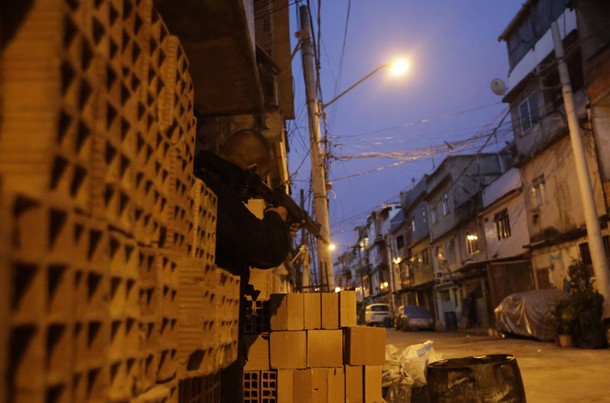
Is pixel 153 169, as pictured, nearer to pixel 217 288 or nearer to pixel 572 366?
pixel 217 288

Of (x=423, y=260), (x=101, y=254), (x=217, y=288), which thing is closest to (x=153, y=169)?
(x=101, y=254)

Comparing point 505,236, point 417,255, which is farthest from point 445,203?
point 417,255

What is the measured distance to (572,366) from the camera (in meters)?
8.95

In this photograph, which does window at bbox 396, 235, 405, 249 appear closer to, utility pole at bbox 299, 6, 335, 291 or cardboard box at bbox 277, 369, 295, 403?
utility pole at bbox 299, 6, 335, 291

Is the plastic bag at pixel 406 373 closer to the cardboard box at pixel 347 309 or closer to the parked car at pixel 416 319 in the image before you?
the cardboard box at pixel 347 309

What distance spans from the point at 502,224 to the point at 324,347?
2234 centimetres

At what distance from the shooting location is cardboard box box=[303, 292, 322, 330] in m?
4.40

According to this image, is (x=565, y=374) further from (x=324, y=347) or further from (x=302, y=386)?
(x=302, y=386)

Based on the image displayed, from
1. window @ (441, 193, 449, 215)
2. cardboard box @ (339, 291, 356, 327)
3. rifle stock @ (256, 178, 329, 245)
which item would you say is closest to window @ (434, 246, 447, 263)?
window @ (441, 193, 449, 215)

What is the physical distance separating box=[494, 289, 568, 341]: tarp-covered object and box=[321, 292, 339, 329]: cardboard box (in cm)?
1219

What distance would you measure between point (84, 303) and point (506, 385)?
4.21m

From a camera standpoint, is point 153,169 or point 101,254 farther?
point 153,169

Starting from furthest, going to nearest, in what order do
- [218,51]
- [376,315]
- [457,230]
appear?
[376,315] → [457,230] → [218,51]

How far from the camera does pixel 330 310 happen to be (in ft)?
14.7
